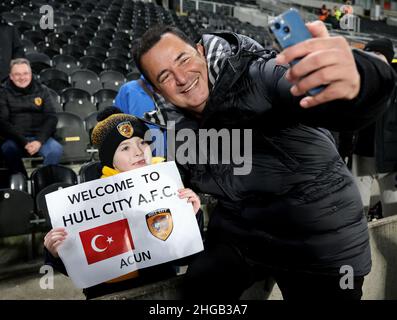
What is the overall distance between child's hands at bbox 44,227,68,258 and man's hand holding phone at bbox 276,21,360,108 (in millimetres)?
986

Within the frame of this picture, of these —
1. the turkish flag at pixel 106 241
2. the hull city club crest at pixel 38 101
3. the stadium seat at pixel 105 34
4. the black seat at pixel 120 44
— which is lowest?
the turkish flag at pixel 106 241

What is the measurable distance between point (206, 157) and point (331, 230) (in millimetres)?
461

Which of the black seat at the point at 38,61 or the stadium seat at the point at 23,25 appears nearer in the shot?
the black seat at the point at 38,61

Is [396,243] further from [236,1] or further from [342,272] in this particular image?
[236,1]

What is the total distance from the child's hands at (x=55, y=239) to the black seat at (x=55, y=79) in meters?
4.64

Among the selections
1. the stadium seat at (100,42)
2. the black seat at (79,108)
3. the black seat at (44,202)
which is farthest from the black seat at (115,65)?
the black seat at (44,202)

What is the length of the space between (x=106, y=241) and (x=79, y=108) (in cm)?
388

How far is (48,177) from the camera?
3033 millimetres

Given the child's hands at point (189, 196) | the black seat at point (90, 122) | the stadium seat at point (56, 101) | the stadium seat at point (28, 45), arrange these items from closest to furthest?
the child's hands at point (189, 196) < the black seat at point (90, 122) < the stadium seat at point (56, 101) < the stadium seat at point (28, 45)

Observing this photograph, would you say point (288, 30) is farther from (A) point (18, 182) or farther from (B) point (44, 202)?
(A) point (18, 182)

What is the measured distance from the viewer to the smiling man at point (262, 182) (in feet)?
3.52

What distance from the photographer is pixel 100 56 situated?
7.71 m

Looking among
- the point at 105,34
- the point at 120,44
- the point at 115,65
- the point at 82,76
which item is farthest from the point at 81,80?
the point at 105,34

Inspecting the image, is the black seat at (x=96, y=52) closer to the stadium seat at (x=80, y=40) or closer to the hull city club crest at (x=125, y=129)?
the stadium seat at (x=80, y=40)
